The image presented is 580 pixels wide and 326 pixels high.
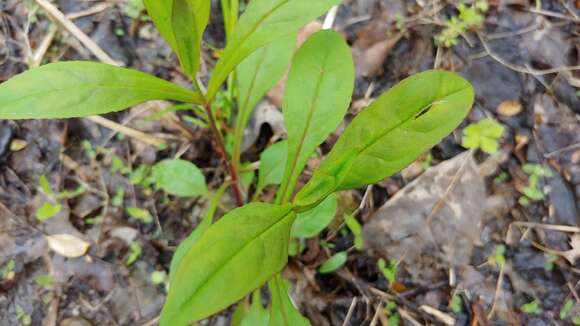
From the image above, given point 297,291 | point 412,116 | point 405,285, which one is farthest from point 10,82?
point 405,285

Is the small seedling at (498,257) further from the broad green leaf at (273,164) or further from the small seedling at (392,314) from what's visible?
the broad green leaf at (273,164)

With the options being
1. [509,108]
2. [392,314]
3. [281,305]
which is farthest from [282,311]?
[509,108]

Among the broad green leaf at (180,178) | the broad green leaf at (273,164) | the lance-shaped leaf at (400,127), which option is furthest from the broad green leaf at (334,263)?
the lance-shaped leaf at (400,127)

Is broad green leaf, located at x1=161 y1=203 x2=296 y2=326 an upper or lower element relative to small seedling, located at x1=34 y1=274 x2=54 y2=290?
upper

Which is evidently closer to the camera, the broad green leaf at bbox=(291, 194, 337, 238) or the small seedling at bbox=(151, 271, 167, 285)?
the broad green leaf at bbox=(291, 194, 337, 238)

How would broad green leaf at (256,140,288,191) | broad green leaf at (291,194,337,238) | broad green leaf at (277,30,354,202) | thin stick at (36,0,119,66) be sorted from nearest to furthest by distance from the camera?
broad green leaf at (277,30,354,202) < broad green leaf at (291,194,337,238) < broad green leaf at (256,140,288,191) < thin stick at (36,0,119,66)

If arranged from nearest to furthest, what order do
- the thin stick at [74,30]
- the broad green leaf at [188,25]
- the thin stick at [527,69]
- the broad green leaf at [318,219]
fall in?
the broad green leaf at [188,25], the broad green leaf at [318,219], the thin stick at [74,30], the thin stick at [527,69]

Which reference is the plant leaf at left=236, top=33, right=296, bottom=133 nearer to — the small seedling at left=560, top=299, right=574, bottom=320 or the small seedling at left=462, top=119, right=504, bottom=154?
the small seedling at left=462, top=119, right=504, bottom=154

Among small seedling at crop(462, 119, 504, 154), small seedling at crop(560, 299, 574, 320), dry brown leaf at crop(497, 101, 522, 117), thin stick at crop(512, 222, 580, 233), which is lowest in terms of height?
small seedling at crop(560, 299, 574, 320)

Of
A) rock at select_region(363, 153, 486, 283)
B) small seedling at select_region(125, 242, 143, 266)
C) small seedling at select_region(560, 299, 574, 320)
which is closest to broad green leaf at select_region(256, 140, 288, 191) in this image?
rock at select_region(363, 153, 486, 283)
